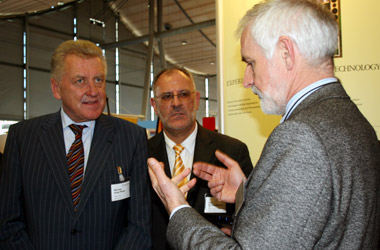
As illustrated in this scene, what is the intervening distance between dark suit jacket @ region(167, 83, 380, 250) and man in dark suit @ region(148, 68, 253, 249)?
1.17 m

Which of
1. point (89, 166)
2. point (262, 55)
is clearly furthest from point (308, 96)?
point (89, 166)

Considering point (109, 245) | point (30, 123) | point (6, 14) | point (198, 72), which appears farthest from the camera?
point (198, 72)

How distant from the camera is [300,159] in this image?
2.77 feet

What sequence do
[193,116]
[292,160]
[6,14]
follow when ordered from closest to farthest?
[292,160] < [193,116] < [6,14]

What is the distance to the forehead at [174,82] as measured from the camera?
8.97 ft

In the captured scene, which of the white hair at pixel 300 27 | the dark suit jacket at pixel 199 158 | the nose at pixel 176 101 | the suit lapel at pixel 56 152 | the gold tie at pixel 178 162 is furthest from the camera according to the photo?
the nose at pixel 176 101

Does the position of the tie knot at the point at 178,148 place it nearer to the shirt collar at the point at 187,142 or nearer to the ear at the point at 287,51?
the shirt collar at the point at 187,142

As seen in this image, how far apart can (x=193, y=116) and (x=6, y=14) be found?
46.9 feet

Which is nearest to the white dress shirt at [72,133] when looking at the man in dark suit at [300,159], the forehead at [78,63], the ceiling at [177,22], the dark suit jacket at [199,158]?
the forehead at [78,63]

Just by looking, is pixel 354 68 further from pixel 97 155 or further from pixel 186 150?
pixel 97 155

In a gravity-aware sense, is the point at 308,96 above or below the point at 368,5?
below

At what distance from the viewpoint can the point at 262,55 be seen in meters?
1.11

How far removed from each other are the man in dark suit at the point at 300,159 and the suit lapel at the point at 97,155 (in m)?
0.69

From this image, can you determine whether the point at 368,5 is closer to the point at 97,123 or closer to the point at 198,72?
the point at 97,123
